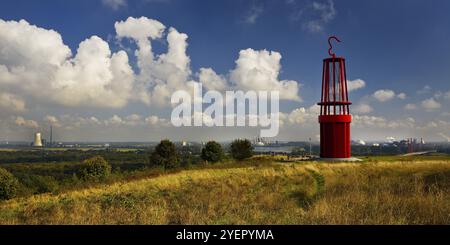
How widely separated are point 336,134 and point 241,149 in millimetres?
23083

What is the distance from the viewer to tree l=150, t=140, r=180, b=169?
201 feet

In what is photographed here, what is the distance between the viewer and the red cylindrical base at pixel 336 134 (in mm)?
35656

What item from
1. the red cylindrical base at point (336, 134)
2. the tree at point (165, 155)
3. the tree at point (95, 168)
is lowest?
the tree at point (95, 168)

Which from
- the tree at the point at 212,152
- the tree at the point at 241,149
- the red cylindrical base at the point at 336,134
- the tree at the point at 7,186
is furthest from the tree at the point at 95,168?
the red cylindrical base at the point at 336,134

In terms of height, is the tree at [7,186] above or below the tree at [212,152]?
below

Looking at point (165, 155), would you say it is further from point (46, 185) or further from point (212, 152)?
point (46, 185)

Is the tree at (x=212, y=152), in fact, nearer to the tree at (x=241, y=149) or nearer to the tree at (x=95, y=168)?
the tree at (x=241, y=149)

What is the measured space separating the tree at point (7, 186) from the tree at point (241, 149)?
3409 cm

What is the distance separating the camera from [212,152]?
58.5 meters

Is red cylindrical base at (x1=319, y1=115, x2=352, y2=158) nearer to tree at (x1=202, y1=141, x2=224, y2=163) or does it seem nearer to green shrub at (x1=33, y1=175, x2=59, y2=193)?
tree at (x1=202, y1=141, x2=224, y2=163)

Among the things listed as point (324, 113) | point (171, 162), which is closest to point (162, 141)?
point (171, 162)
